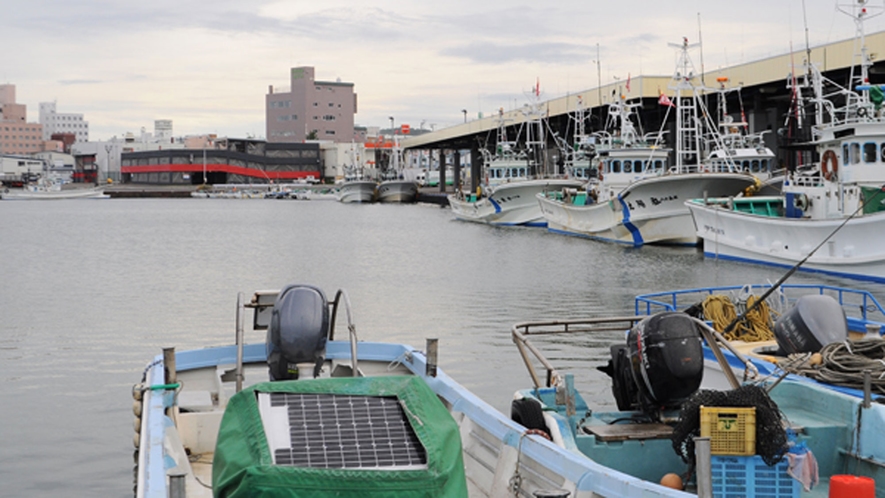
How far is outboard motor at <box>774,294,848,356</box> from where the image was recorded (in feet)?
39.4

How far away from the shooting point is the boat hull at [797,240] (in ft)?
98.2

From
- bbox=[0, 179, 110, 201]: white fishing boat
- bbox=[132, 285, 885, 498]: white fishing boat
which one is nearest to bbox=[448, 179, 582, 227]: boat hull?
bbox=[132, 285, 885, 498]: white fishing boat

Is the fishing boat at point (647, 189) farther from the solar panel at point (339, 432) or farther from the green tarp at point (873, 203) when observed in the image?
the solar panel at point (339, 432)

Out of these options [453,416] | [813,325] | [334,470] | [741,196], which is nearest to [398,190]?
[741,196]

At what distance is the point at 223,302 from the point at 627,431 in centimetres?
1981

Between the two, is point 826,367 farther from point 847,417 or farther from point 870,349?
point 847,417

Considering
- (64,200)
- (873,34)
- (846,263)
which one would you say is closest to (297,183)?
(64,200)

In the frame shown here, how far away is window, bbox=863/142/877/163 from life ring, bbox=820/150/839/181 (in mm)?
1524

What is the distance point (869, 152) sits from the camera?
3161cm

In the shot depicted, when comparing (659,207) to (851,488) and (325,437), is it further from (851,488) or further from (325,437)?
(325,437)

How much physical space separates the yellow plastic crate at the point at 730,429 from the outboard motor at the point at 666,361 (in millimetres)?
1042

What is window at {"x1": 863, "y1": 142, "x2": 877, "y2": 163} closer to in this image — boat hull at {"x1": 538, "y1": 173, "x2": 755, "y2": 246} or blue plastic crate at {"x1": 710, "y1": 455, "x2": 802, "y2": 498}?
boat hull at {"x1": 538, "y1": 173, "x2": 755, "y2": 246}

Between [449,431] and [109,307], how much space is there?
22218 mm

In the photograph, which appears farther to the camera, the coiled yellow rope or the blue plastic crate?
the coiled yellow rope
